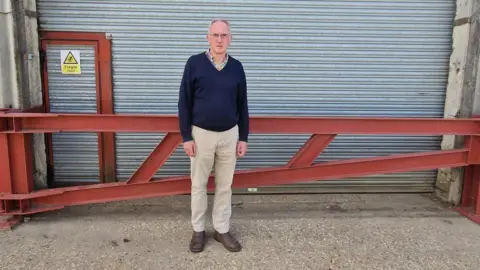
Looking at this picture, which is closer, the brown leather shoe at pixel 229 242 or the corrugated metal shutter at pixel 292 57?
the brown leather shoe at pixel 229 242

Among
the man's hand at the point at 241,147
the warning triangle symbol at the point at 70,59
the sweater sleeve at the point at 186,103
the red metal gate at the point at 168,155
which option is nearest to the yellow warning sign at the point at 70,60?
the warning triangle symbol at the point at 70,59

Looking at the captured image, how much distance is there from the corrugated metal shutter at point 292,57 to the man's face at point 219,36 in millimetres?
1512

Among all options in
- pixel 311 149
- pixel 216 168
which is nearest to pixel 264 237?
pixel 216 168

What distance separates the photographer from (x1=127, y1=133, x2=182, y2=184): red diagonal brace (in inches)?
158

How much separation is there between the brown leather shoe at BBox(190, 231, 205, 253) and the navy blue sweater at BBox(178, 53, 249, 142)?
3.05 feet

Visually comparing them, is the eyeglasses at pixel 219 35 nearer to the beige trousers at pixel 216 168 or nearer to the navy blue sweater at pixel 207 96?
the navy blue sweater at pixel 207 96

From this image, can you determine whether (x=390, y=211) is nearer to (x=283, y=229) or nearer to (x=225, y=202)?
(x=283, y=229)

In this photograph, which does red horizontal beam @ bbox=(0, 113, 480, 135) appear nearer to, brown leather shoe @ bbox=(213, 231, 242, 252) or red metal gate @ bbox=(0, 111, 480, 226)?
red metal gate @ bbox=(0, 111, 480, 226)

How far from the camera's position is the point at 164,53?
4.72 meters

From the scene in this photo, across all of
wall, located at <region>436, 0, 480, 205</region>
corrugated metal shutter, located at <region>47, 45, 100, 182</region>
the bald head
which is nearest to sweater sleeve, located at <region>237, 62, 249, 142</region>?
the bald head

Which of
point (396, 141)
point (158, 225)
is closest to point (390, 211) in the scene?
point (396, 141)

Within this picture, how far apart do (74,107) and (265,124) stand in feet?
7.76

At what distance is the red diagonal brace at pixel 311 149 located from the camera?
4.14 metres

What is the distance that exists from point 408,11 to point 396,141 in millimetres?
1603
